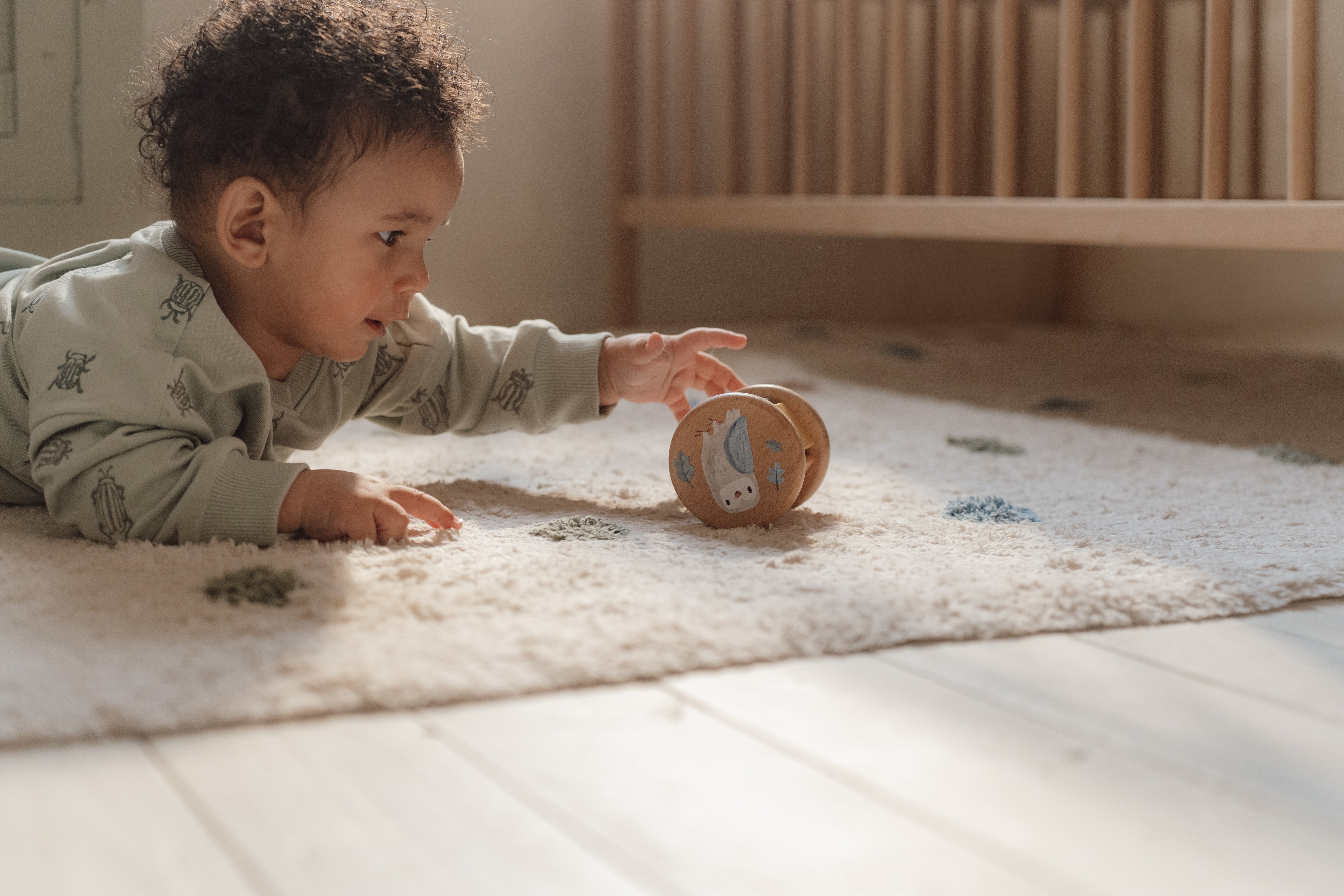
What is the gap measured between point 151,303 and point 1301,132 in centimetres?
105

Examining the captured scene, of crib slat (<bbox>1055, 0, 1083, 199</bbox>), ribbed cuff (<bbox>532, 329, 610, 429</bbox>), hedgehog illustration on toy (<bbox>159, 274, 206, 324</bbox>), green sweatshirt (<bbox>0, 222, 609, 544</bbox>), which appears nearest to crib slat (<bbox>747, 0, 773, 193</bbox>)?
crib slat (<bbox>1055, 0, 1083, 199</bbox>)

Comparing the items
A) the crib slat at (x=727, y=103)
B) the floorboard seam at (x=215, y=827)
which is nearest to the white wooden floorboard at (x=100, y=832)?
the floorboard seam at (x=215, y=827)

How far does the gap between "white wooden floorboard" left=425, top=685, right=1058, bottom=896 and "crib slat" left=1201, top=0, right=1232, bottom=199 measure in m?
1.01

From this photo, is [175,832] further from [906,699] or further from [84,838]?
[906,699]

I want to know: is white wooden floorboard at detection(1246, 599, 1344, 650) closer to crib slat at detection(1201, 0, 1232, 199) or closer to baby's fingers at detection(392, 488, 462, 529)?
baby's fingers at detection(392, 488, 462, 529)

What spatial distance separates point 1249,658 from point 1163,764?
165 millimetres

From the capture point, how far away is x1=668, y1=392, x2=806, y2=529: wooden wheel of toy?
0.86m

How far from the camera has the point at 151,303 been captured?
0.84 m

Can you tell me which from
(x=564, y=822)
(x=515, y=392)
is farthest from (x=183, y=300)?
(x=564, y=822)

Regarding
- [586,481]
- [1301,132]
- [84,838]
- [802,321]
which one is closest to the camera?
[84,838]

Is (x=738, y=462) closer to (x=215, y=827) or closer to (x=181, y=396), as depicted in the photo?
(x=181, y=396)

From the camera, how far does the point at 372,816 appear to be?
0.45 m

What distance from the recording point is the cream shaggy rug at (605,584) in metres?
0.57

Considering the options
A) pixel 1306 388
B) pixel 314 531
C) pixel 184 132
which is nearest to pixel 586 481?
pixel 314 531
